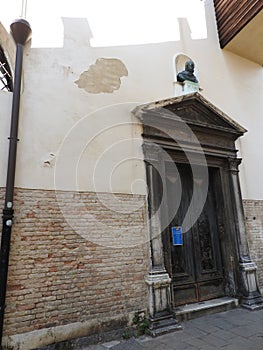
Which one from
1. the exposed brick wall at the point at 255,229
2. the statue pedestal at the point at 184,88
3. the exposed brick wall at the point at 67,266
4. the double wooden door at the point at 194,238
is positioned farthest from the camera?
the statue pedestal at the point at 184,88

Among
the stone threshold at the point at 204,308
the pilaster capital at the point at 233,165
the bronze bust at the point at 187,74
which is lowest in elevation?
the stone threshold at the point at 204,308

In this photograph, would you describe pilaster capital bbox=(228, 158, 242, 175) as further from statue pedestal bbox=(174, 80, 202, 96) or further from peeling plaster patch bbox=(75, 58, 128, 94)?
peeling plaster patch bbox=(75, 58, 128, 94)

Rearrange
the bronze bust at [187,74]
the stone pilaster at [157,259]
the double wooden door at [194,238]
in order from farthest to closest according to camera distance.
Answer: the bronze bust at [187,74], the double wooden door at [194,238], the stone pilaster at [157,259]

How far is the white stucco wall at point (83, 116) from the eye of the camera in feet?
12.4

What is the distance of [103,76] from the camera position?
4656 mm

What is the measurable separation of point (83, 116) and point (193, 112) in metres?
2.38

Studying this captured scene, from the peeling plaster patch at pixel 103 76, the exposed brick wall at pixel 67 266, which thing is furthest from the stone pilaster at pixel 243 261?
the peeling plaster patch at pixel 103 76

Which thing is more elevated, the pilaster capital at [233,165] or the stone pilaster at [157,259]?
the pilaster capital at [233,165]

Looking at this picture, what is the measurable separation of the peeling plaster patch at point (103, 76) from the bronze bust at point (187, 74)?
1.35 meters

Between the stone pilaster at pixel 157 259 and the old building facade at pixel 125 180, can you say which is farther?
the stone pilaster at pixel 157 259

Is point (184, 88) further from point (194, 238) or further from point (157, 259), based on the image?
point (157, 259)

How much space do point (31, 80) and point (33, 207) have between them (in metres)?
1.99

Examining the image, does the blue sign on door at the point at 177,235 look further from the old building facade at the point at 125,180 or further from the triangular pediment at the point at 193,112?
the triangular pediment at the point at 193,112

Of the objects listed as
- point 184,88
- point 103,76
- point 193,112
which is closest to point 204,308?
point 193,112
